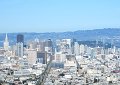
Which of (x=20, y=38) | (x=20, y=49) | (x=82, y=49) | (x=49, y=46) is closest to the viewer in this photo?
(x=20, y=49)

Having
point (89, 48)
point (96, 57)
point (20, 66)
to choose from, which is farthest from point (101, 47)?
point (20, 66)

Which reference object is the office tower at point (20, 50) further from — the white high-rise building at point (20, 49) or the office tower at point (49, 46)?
the office tower at point (49, 46)

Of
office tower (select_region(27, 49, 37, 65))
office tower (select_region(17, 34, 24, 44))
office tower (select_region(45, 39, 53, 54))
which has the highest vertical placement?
office tower (select_region(17, 34, 24, 44))

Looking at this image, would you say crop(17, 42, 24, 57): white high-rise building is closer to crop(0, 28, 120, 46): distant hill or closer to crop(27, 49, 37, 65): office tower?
crop(27, 49, 37, 65): office tower

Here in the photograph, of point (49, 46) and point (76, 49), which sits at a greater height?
point (49, 46)

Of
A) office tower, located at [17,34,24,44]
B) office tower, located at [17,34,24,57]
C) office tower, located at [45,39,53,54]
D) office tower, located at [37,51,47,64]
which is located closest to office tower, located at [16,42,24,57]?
office tower, located at [17,34,24,57]

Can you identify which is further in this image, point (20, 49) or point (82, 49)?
point (82, 49)

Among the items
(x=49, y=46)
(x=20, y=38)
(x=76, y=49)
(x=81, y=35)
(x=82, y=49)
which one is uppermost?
(x=81, y=35)

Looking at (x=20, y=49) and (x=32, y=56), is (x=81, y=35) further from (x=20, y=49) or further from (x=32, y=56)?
(x=32, y=56)

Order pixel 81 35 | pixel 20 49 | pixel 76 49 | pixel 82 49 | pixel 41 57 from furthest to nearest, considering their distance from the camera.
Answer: pixel 81 35
pixel 82 49
pixel 76 49
pixel 20 49
pixel 41 57

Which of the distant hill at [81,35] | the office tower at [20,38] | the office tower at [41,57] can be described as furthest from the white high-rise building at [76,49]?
the office tower at [20,38]

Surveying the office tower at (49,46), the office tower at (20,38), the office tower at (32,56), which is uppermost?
the office tower at (20,38)

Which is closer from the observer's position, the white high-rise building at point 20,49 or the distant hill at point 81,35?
the white high-rise building at point 20,49

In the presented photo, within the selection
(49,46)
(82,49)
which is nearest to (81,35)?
(82,49)
